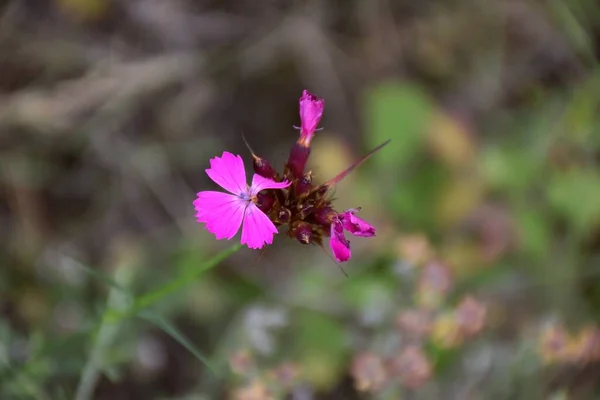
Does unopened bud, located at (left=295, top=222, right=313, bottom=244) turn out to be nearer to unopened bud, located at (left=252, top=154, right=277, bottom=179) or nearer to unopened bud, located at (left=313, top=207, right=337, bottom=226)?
unopened bud, located at (left=313, top=207, right=337, bottom=226)

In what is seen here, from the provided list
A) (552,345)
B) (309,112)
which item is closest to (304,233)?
(309,112)

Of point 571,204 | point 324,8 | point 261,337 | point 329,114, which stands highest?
point 324,8

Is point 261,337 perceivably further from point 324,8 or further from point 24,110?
point 324,8

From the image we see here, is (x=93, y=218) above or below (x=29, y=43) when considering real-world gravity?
below

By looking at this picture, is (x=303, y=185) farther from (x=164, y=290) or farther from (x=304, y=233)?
(x=164, y=290)

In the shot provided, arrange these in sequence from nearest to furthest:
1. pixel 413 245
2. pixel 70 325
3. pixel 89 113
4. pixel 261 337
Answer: pixel 261 337 → pixel 413 245 → pixel 70 325 → pixel 89 113

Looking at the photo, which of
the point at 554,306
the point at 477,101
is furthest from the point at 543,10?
the point at 554,306

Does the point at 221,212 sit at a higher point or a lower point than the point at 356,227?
higher

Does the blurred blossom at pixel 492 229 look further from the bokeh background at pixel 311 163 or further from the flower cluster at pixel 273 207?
the flower cluster at pixel 273 207
